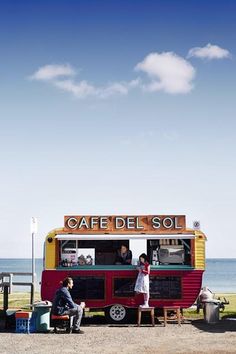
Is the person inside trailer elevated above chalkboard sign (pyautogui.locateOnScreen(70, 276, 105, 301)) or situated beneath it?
elevated above

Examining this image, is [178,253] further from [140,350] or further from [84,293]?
[140,350]

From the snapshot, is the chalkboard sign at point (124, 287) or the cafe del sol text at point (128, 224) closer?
the chalkboard sign at point (124, 287)

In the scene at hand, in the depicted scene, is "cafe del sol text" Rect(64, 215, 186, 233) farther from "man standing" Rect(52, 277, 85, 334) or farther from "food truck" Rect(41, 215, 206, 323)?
"man standing" Rect(52, 277, 85, 334)

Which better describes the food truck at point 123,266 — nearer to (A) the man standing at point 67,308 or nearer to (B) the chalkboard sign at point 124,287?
(B) the chalkboard sign at point 124,287

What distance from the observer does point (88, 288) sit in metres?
17.9

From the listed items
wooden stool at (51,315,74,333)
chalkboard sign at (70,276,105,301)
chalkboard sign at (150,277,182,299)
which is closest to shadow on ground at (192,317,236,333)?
chalkboard sign at (150,277,182,299)

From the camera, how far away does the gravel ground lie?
13.3 m

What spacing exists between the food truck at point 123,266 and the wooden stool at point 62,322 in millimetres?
1695

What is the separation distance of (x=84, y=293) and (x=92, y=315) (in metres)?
2.15

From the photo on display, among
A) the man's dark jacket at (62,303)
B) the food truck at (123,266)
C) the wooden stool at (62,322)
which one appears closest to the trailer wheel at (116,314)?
the food truck at (123,266)

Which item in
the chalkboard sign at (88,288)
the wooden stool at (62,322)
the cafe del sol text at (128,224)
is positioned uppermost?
the cafe del sol text at (128,224)

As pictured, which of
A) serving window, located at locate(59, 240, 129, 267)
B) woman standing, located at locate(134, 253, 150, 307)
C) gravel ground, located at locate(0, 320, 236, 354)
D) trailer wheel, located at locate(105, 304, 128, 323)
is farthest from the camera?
serving window, located at locate(59, 240, 129, 267)

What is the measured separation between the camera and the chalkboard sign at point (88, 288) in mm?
17891

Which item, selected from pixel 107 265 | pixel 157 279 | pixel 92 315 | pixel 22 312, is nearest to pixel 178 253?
pixel 157 279
